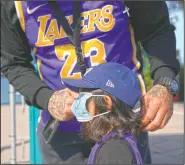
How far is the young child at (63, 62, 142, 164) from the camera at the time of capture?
150cm

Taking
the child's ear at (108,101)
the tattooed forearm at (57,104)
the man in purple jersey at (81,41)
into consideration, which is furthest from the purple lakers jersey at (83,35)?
the child's ear at (108,101)

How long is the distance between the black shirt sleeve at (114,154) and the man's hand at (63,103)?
0.18 m

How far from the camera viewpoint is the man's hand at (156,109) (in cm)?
148

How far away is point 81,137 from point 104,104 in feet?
1.21

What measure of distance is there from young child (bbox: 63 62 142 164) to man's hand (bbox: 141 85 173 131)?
3cm

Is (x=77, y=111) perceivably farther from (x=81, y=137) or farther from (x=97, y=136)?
(x=81, y=137)

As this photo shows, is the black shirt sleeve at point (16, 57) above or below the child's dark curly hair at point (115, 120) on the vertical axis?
above

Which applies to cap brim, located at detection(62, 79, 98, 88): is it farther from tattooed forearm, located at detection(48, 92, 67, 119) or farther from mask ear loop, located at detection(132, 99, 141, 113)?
mask ear loop, located at detection(132, 99, 141, 113)

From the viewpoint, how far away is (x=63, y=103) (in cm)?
156

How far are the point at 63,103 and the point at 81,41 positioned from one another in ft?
1.19

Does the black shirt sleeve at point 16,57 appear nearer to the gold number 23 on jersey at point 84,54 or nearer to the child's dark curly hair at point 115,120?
the gold number 23 on jersey at point 84,54

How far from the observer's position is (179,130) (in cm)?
727

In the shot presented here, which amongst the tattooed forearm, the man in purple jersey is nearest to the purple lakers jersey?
the man in purple jersey

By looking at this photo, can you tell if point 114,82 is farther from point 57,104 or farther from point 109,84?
point 57,104
